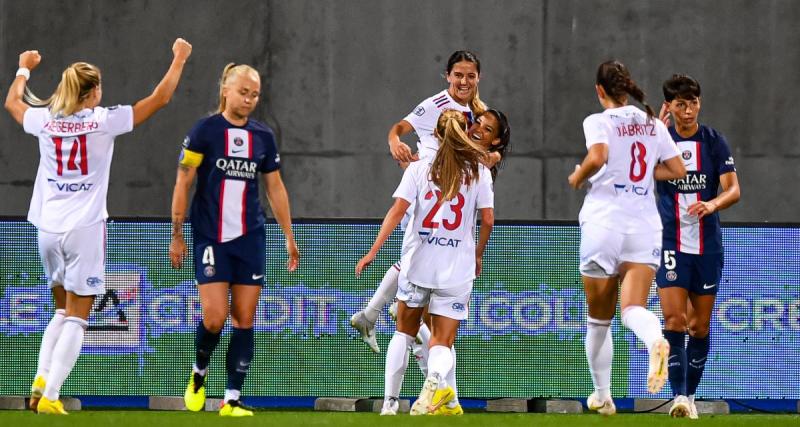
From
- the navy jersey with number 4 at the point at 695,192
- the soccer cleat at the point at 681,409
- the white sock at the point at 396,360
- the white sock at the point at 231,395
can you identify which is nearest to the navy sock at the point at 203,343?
the white sock at the point at 231,395

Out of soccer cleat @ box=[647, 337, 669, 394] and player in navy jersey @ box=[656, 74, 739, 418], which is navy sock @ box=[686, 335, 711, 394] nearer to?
player in navy jersey @ box=[656, 74, 739, 418]

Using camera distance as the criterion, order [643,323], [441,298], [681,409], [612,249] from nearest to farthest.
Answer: [643,323], [612,249], [441,298], [681,409]

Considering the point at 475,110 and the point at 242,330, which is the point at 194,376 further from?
the point at 475,110

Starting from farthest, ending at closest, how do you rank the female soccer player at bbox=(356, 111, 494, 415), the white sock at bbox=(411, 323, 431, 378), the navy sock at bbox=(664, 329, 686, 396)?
the white sock at bbox=(411, 323, 431, 378) < the navy sock at bbox=(664, 329, 686, 396) < the female soccer player at bbox=(356, 111, 494, 415)

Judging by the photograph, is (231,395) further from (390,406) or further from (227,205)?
(227,205)

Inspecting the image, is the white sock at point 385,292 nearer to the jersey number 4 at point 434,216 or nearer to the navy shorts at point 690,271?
the jersey number 4 at point 434,216

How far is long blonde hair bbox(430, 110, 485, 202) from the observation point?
6.89m

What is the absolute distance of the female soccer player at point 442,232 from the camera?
22.7 ft

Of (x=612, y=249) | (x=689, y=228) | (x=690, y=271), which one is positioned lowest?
(x=690, y=271)

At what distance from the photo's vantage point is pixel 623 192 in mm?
6586

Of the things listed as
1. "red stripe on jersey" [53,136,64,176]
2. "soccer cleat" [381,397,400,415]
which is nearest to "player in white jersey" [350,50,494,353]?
"soccer cleat" [381,397,400,415]

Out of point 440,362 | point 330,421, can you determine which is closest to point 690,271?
point 440,362

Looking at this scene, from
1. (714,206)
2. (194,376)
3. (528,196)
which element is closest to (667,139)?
(714,206)

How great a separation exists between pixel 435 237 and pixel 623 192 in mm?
1055
